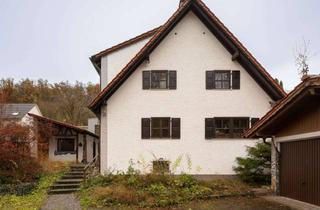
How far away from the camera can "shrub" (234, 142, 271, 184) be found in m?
18.3

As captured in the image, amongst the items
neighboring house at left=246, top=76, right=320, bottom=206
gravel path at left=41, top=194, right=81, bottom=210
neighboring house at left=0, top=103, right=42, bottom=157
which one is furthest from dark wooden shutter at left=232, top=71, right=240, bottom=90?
neighboring house at left=0, top=103, right=42, bottom=157

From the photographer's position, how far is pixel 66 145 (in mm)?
31875

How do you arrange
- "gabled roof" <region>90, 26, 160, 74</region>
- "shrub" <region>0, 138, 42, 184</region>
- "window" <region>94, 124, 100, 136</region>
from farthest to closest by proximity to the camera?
"window" <region>94, 124, 100, 136</region>, "gabled roof" <region>90, 26, 160, 74</region>, "shrub" <region>0, 138, 42, 184</region>

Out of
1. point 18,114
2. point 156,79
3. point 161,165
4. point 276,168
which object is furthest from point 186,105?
point 18,114

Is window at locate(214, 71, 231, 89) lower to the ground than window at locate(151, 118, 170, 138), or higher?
higher

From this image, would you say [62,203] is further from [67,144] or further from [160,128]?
[67,144]

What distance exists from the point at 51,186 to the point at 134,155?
14.5 feet

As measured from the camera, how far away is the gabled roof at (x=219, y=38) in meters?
19.4

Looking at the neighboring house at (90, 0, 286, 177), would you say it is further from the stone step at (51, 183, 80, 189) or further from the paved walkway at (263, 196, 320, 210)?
the paved walkway at (263, 196, 320, 210)

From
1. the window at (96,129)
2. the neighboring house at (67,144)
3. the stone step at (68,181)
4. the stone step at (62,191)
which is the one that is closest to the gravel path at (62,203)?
the stone step at (62,191)

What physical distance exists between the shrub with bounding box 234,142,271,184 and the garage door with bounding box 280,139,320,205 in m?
3.09

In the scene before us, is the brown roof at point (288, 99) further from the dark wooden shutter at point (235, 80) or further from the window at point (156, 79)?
the window at point (156, 79)

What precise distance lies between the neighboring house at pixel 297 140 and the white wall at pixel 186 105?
15.3ft

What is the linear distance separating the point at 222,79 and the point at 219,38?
2.14 metres
